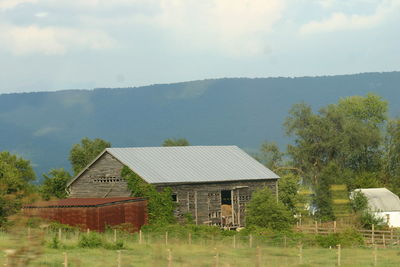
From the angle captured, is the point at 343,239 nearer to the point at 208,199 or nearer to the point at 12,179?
the point at 208,199

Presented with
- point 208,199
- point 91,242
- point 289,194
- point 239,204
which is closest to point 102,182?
point 208,199

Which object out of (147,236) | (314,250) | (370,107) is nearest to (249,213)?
(147,236)

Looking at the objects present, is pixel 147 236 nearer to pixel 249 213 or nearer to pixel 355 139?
pixel 249 213

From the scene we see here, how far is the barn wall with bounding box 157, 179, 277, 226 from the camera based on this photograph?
53034 mm

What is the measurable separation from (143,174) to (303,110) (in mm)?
40279

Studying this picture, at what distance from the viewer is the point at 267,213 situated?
172 feet

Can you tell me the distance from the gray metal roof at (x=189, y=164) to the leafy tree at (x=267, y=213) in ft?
11.3

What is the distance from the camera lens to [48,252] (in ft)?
99.5

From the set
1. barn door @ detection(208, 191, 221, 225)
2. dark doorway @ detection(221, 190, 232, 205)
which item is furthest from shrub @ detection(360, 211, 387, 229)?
dark doorway @ detection(221, 190, 232, 205)

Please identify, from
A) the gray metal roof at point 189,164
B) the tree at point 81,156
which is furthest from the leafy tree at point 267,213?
the tree at point 81,156

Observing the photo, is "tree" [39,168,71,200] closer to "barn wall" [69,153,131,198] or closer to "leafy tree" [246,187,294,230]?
"barn wall" [69,153,131,198]

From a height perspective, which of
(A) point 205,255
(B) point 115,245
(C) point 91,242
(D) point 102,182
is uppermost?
(D) point 102,182

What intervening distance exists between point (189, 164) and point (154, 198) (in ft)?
22.7

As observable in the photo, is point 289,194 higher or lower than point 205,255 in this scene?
higher
